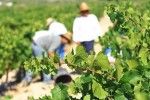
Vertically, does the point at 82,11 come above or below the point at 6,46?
above

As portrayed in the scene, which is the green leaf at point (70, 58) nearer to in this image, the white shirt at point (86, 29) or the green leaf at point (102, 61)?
the green leaf at point (102, 61)

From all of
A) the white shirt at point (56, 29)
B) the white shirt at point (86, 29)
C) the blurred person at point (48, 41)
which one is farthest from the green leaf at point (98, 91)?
the white shirt at point (86, 29)

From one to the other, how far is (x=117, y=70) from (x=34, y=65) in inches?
26.0

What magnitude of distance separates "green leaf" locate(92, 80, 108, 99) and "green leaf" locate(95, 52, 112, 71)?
11cm

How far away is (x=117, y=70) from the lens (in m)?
3.58

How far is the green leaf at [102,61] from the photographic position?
345cm

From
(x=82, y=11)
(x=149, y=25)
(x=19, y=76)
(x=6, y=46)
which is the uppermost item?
(x=149, y=25)

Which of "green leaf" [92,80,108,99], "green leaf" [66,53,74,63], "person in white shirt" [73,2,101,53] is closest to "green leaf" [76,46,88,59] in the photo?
"green leaf" [66,53,74,63]

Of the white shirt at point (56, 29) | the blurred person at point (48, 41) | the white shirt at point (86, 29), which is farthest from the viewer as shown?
the white shirt at point (86, 29)

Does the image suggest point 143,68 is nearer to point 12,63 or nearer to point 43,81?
point 43,81

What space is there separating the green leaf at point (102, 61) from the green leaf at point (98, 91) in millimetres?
105

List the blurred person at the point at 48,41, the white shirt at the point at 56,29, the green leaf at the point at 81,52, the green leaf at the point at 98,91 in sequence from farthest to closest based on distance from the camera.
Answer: the white shirt at the point at 56,29 < the blurred person at the point at 48,41 < the green leaf at the point at 81,52 < the green leaf at the point at 98,91

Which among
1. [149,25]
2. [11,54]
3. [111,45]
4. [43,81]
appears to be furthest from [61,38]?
[149,25]

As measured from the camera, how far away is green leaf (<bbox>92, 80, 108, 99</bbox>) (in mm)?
3432
